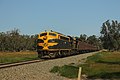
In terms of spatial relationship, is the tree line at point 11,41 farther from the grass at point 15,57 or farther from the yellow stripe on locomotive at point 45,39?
the yellow stripe on locomotive at point 45,39

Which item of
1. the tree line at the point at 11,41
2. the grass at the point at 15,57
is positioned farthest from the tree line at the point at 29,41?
the grass at the point at 15,57

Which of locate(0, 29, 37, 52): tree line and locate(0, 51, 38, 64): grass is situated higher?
locate(0, 29, 37, 52): tree line

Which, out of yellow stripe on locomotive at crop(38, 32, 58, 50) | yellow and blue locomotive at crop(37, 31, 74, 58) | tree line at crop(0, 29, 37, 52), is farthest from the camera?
tree line at crop(0, 29, 37, 52)

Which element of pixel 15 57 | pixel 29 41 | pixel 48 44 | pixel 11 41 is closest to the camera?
pixel 48 44

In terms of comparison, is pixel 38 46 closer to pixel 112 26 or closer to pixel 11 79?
pixel 11 79

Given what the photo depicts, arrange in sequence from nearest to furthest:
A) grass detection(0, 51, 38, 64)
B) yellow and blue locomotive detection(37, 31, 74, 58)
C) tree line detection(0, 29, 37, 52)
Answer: grass detection(0, 51, 38, 64) → yellow and blue locomotive detection(37, 31, 74, 58) → tree line detection(0, 29, 37, 52)

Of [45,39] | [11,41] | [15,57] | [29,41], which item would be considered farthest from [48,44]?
[29,41]

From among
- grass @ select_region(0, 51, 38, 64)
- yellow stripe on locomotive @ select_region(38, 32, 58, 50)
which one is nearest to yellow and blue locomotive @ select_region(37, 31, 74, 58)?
yellow stripe on locomotive @ select_region(38, 32, 58, 50)

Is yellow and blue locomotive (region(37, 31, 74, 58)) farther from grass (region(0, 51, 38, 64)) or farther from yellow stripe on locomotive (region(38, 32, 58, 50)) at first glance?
grass (region(0, 51, 38, 64))

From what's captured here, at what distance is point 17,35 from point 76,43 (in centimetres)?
9315

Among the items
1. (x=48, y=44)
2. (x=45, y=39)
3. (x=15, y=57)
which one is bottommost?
(x=15, y=57)

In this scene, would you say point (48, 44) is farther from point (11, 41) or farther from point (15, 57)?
point (11, 41)

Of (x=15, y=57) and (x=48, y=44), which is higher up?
(x=48, y=44)

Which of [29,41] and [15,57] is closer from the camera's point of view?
[15,57]
